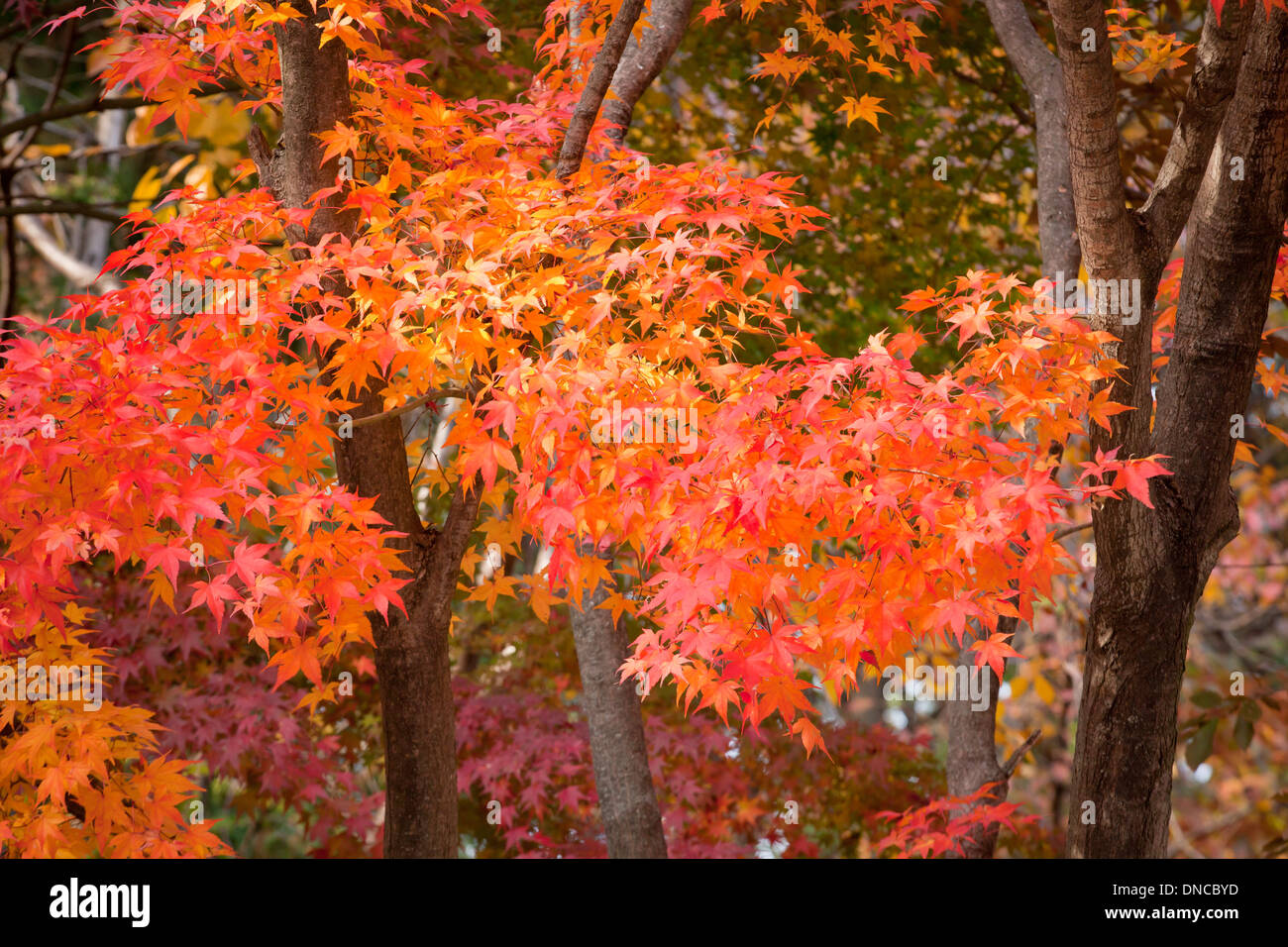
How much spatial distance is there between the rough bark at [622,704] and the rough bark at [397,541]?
0.71 metres

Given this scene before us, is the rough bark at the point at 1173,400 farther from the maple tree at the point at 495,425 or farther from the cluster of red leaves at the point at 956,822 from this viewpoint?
the cluster of red leaves at the point at 956,822

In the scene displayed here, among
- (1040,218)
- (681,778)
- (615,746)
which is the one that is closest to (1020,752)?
(615,746)

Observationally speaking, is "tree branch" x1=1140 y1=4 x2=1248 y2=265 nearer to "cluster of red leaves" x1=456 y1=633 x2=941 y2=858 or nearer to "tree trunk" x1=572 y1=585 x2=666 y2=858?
"tree trunk" x1=572 y1=585 x2=666 y2=858

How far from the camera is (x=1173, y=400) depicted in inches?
135

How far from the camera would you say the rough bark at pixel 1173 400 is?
10.3ft

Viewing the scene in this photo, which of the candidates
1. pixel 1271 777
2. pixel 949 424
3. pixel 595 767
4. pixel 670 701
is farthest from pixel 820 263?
pixel 1271 777

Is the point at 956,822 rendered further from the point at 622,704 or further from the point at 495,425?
the point at 495,425

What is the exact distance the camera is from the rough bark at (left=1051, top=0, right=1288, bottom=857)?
315 centimetres

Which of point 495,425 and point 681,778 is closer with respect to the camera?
point 495,425

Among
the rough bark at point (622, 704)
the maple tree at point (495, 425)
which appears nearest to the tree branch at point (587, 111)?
the maple tree at point (495, 425)

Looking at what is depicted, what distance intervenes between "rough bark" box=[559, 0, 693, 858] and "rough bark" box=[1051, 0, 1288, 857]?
1581mm

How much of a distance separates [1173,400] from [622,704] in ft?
7.29

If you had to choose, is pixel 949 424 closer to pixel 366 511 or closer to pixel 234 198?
pixel 366 511

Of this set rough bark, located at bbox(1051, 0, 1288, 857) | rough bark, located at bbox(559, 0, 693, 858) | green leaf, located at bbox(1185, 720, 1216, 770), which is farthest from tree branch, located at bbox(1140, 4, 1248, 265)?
green leaf, located at bbox(1185, 720, 1216, 770)
